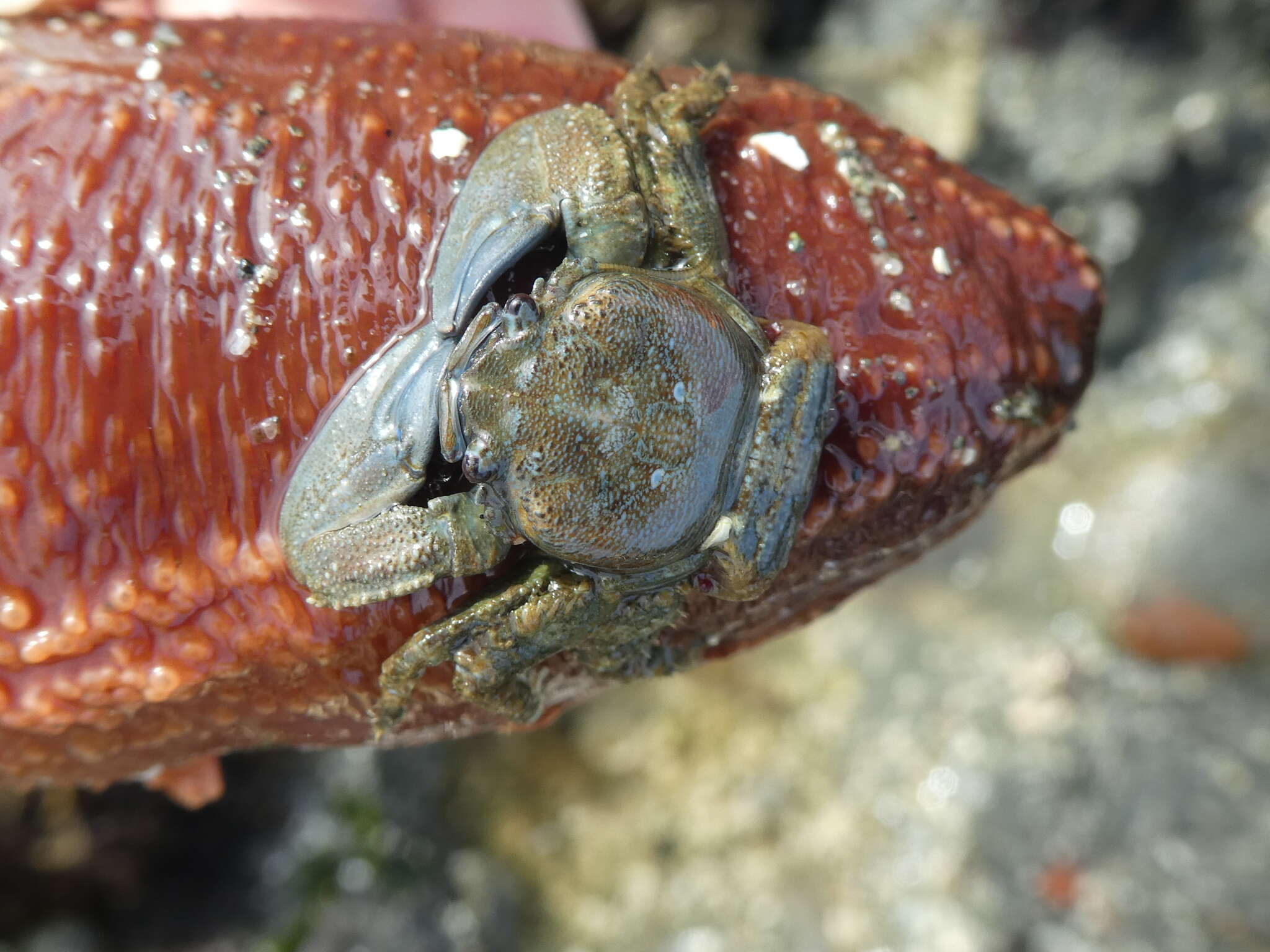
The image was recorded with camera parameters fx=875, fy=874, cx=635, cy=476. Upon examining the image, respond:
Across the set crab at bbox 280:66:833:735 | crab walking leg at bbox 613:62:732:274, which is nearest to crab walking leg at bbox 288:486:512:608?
crab at bbox 280:66:833:735

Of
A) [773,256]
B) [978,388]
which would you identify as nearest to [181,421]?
[773,256]

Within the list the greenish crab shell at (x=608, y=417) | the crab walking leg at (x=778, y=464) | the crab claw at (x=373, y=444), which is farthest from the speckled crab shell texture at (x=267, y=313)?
the greenish crab shell at (x=608, y=417)

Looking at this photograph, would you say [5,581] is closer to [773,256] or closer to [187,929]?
[773,256]

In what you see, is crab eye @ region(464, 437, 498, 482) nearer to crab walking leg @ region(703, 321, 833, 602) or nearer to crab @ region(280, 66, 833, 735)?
crab @ region(280, 66, 833, 735)

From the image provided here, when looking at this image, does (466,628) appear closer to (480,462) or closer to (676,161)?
(480,462)

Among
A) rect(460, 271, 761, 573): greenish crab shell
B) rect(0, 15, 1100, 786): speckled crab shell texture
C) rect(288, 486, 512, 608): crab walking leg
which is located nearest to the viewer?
rect(460, 271, 761, 573): greenish crab shell

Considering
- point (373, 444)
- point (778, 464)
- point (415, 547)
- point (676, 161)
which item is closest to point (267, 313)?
point (373, 444)

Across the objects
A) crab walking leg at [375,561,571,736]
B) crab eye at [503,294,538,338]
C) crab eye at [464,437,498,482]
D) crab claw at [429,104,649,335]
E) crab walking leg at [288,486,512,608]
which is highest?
crab claw at [429,104,649,335]

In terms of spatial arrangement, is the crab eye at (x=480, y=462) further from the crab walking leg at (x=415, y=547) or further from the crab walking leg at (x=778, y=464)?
the crab walking leg at (x=778, y=464)
